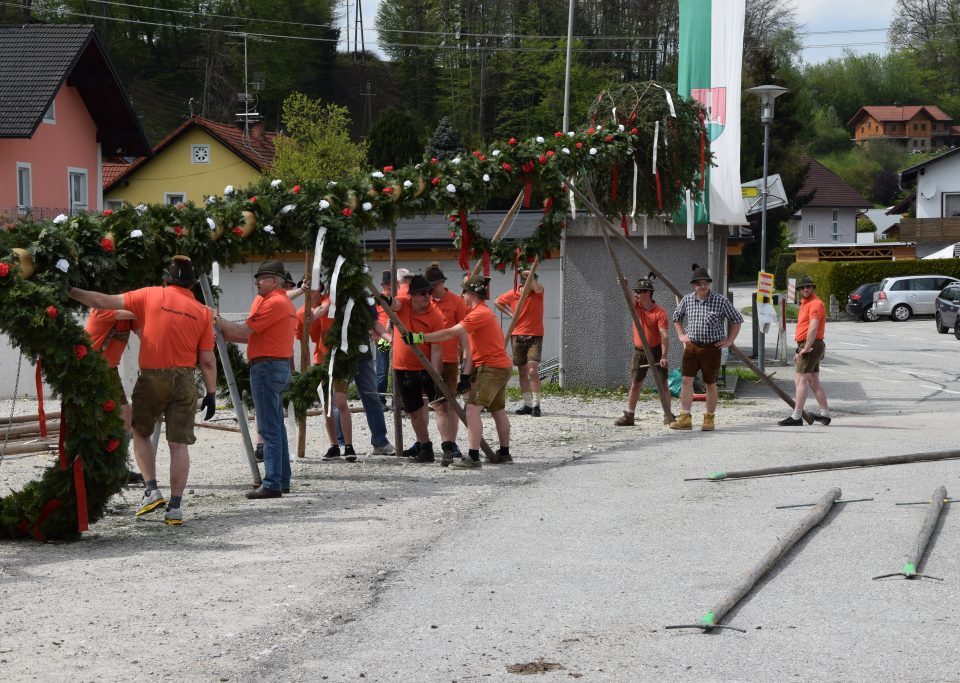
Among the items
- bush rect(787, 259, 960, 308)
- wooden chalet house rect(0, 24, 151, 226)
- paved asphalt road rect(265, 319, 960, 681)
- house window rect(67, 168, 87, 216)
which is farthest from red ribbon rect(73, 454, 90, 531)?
bush rect(787, 259, 960, 308)

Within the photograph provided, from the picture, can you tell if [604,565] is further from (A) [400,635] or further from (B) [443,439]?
(B) [443,439]

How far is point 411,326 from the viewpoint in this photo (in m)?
12.3

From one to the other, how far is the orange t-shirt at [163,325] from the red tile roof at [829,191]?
7767 cm

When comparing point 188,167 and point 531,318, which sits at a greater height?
point 188,167

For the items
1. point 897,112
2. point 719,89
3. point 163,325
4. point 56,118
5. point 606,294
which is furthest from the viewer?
point 897,112

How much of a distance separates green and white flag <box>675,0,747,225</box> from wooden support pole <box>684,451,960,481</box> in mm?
6496

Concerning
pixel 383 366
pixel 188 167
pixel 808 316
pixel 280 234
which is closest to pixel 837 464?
pixel 808 316

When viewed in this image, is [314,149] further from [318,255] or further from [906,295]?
[318,255]

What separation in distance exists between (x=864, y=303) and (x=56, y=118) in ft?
Answer: 90.0

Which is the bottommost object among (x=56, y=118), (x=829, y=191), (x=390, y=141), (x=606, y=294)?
(x=606, y=294)

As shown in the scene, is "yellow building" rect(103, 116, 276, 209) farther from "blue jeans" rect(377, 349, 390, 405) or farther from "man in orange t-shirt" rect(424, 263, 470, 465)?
"man in orange t-shirt" rect(424, 263, 470, 465)

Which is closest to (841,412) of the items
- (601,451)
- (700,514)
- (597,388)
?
(597,388)

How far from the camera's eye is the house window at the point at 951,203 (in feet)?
231

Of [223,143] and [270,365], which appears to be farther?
[223,143]
